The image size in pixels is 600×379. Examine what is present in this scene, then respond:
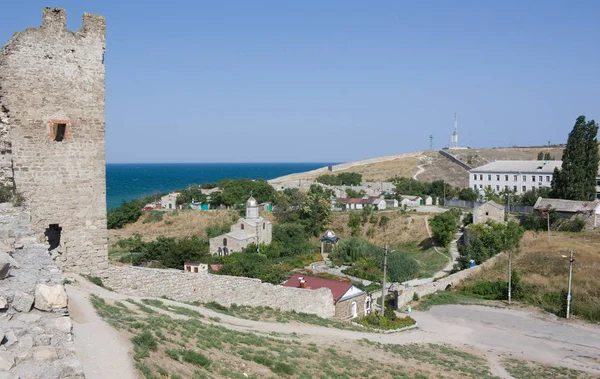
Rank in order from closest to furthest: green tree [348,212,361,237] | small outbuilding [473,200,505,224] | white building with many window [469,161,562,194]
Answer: small outbuilding [473,200,505,224], green tree [348,212,361,237], white building with many window [469,161,562,194]

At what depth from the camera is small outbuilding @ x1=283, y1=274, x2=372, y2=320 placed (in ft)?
87.4

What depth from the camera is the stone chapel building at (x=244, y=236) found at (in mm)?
49219

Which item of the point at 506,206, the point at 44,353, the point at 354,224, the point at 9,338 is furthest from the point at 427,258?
the point at 9,338

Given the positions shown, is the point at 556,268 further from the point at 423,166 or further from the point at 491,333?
the point at 423,166

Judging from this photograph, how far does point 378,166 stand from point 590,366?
375 feet

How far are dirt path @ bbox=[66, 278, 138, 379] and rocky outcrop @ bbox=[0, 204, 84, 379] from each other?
947 mm

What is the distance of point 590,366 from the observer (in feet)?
75.0

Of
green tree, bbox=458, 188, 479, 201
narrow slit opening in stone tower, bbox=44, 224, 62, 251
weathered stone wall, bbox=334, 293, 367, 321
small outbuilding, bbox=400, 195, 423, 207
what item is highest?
narrow slit opening in stone tower, bbox=44, 224, 62, 251

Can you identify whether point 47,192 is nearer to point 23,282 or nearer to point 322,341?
point 23,282

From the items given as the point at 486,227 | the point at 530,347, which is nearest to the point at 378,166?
the point at 486,227

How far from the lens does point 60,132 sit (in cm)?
1380

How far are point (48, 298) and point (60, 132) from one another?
879 centimetres

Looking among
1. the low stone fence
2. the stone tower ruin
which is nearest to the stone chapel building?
the low stone fence

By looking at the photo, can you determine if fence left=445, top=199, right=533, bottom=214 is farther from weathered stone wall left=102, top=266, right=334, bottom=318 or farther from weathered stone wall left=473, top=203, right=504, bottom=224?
weathered stone wall left=102, top=266, right=334, bottom=318
